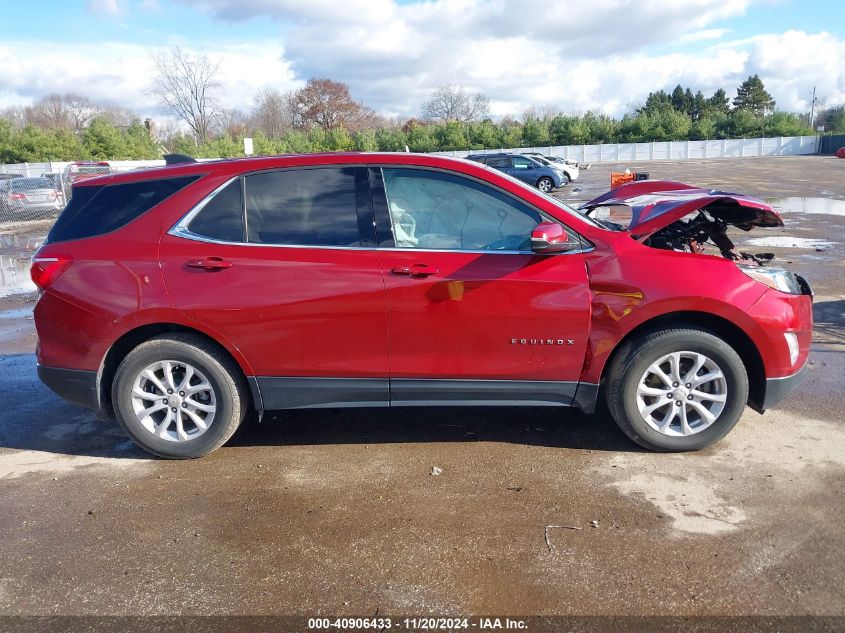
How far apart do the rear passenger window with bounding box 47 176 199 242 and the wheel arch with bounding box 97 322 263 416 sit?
2.22 feet

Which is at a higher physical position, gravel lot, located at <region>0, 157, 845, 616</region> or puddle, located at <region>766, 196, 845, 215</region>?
puddle, located at <region>766, 196, 845, 215</region>

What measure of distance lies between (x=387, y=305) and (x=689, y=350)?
183cm

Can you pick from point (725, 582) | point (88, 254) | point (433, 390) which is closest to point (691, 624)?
point (725, 582)

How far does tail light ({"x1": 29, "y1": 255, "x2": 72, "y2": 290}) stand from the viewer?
13.3 feet

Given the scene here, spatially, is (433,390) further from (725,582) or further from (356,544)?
(725,582)

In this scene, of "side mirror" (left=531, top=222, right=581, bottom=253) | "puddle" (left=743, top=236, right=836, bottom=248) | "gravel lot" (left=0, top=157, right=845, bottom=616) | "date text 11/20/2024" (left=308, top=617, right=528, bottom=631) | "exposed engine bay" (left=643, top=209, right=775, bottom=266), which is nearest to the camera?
"date text 11/20/2024" (left=308, top=617, right=528, bottom=631)

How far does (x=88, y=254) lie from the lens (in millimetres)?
4043

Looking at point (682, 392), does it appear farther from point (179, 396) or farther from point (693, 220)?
point (179, 396)

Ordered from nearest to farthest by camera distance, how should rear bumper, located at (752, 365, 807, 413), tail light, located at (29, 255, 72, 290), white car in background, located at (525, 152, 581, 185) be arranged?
rear bumper, located at (752, 365, 807, 413)
tail light, located at (29, 255, 72, 290)
white car in background, located at (525, 152, 581, 185)

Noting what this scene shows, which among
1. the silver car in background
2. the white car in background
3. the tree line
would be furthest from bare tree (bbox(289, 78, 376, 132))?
the silver car in background

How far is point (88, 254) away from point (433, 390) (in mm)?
2308

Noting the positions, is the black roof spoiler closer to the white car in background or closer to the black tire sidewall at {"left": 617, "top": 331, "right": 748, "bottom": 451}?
the black tire sidewall at {"left": 617, "top": 331, "right": 748, "bottom": 451}

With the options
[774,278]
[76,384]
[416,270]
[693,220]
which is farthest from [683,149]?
[76,384]

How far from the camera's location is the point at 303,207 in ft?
13.2
